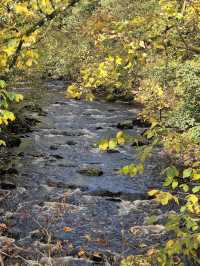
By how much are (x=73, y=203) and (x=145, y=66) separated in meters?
7.70

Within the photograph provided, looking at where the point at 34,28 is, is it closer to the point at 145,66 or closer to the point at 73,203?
the point at 73,203

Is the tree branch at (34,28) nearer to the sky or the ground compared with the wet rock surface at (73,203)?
nearer to the sky

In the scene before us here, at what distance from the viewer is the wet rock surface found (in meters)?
11.5

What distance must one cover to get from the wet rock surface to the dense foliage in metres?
1.13

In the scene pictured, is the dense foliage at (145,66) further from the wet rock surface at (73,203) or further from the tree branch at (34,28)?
the wet rock surface at (73,203)

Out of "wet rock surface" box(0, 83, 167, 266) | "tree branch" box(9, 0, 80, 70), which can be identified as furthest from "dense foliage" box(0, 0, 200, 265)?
"wet rock surface" box(0, 83, 167, 266)

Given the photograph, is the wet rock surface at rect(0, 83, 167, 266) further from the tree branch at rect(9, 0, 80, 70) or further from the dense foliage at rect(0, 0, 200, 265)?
the tree branch at rect(9, 0, 80, 70)

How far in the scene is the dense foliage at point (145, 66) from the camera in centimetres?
505

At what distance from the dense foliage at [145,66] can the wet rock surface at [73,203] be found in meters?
1.13

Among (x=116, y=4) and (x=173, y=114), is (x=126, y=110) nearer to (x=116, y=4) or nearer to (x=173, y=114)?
(x=173, y=114)

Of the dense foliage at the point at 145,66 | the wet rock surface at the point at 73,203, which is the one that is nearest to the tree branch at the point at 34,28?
the dense foliage at the point at 145,66

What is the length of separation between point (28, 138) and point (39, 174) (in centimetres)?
495

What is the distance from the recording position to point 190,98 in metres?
20.1

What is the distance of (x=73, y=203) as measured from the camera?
14492mm
